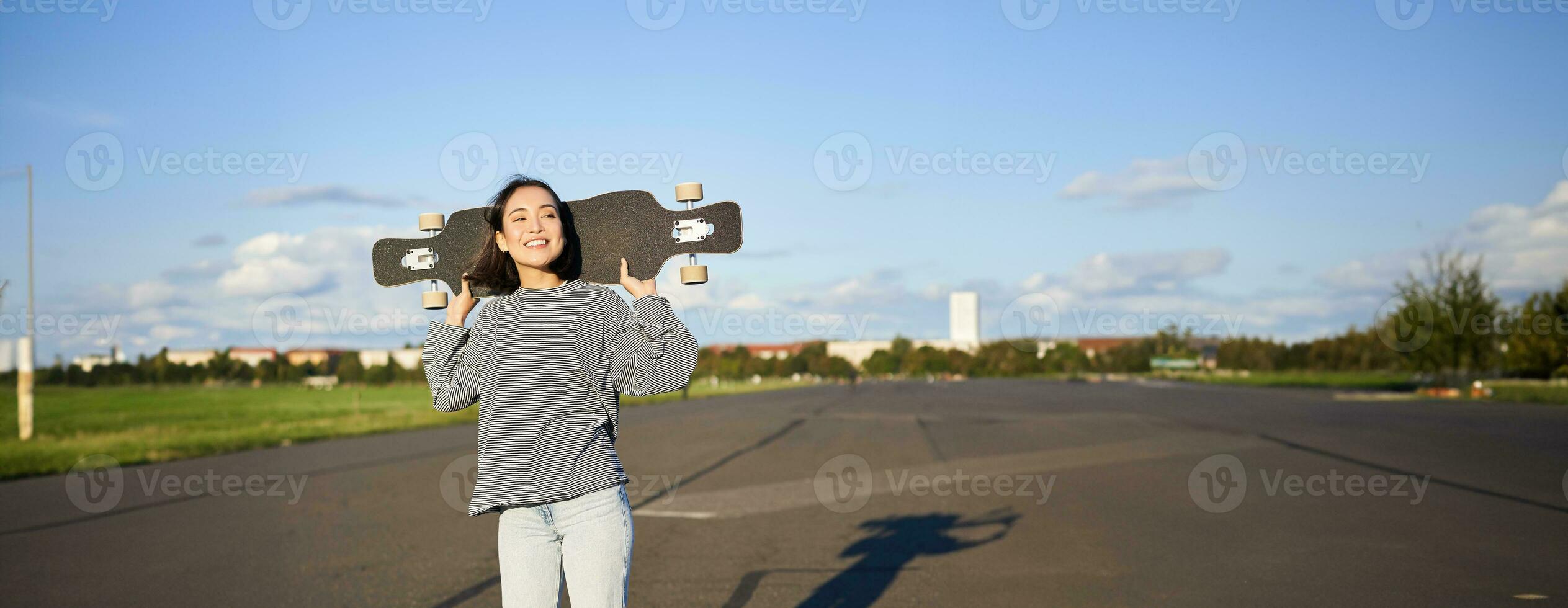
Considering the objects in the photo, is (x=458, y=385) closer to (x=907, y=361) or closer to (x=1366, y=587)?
(x=1366, y=587)

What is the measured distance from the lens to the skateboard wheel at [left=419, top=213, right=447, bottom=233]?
10.4 feet

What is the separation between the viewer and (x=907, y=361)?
176 meters

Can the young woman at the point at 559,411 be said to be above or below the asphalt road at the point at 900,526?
above

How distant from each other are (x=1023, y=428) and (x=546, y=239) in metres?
22.2

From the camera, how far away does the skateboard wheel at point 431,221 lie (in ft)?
10.4
